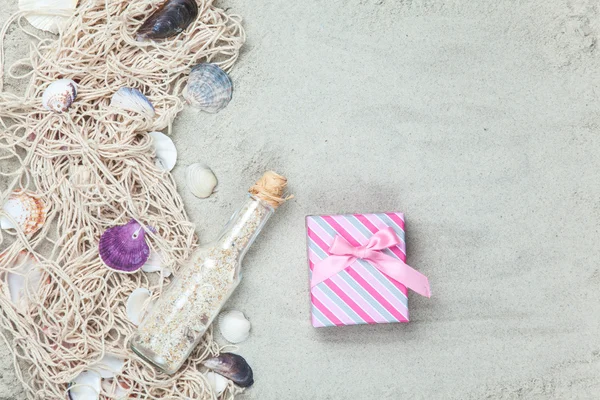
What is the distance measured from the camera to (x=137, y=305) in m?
1.70

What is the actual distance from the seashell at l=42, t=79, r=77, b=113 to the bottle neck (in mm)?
581

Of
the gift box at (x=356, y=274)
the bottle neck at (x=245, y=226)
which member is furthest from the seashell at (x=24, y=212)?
the gift box at (x=356, y=274)

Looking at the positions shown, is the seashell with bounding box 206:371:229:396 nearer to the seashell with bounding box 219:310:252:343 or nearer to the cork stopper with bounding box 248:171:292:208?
the seashell with bounding box 219:310:252:343

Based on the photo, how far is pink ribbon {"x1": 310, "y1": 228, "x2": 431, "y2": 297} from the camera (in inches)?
64.9

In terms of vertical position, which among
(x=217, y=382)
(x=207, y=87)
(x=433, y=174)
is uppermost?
(x=207, y=87)

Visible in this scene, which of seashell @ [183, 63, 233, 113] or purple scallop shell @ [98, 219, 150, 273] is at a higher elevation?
seashell @ [183, 63, 233, 113]

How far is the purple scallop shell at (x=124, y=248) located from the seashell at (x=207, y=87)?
406 mm

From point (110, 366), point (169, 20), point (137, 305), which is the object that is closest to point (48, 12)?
point (169, 20)

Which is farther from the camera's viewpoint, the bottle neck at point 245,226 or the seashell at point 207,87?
the seashell at point 207,87

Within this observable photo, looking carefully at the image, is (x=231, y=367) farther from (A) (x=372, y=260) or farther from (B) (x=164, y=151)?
(B) (x=164, y=151)

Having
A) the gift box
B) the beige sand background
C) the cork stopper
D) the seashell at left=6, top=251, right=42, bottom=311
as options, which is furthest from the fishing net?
the gift box

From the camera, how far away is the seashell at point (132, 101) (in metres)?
1.69

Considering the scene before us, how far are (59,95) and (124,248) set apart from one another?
1.54 feet

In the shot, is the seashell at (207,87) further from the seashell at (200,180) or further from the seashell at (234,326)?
the seashell at (234,326)
